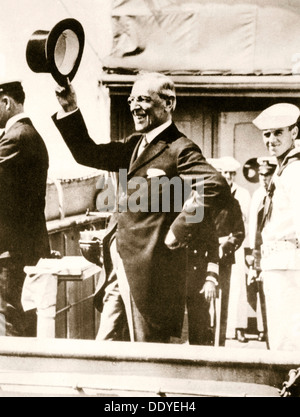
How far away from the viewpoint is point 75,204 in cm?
338

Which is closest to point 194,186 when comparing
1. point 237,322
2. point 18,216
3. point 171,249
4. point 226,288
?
point 171,249

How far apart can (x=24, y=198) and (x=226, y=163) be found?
3.64 feet

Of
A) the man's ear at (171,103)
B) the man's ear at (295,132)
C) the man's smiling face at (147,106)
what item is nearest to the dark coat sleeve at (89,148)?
the man's smiling face at (147,106)

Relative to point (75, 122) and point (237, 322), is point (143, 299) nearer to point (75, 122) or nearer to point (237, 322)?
point (237, 322)

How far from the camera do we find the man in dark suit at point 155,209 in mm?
3168

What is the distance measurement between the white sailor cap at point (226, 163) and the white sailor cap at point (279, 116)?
230 mm

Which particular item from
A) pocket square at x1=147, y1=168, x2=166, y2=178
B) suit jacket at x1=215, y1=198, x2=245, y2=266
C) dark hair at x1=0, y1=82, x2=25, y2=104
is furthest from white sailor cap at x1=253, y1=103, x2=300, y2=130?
dark hair at x1=0, y1=82, x2=25, y2=104

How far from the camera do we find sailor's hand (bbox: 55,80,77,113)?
3246 millimetres

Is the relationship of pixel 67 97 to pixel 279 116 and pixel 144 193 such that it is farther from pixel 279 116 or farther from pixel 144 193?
pixel 279 116

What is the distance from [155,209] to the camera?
10.5ft

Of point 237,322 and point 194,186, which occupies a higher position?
point 194,186

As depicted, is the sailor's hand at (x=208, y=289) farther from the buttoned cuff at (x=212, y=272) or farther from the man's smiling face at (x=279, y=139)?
the man's smiling face at (x=279, y=139)

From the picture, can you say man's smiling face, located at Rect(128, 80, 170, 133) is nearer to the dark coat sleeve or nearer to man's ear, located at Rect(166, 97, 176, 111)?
man's ear, located at Rect(166, 97, 176, 111)

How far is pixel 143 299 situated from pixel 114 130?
92 centimetres
